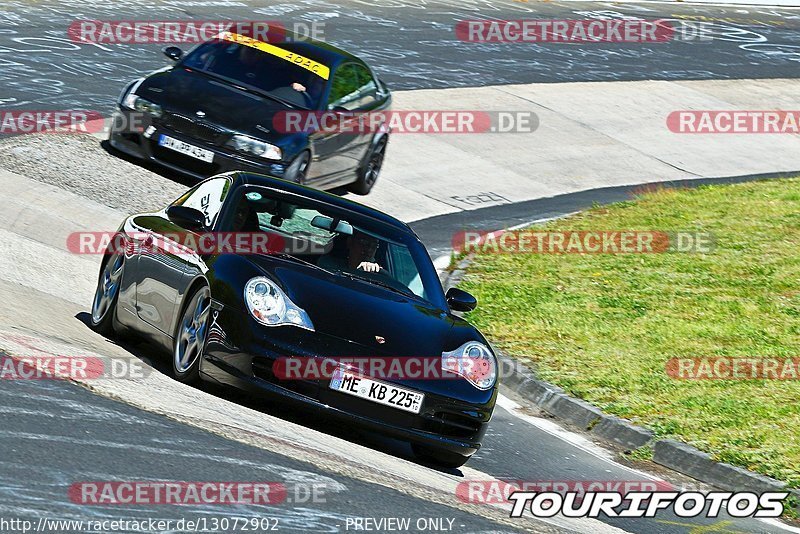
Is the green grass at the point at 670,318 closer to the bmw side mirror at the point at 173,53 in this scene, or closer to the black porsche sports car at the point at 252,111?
the black porsche sports car at the point at 252,111

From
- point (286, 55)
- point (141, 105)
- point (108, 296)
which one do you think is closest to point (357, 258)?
point (108, 296)

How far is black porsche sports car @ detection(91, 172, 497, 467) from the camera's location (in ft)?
25.7

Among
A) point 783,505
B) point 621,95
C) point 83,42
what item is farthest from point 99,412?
point 621,95

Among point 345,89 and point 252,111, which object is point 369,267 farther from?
point 345,89

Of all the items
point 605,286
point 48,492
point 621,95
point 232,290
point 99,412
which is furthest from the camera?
point 621,95

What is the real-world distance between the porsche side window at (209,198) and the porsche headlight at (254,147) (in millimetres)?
4551

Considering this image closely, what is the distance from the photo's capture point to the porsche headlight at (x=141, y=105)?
1458 centimetres

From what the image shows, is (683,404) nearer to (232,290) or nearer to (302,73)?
(232,290)

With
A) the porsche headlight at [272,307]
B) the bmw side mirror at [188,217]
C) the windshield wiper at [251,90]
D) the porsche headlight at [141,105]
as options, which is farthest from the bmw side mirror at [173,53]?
the porsche headlight at [272,307]

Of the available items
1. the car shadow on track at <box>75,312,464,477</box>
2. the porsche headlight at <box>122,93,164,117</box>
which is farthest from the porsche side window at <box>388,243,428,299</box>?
the porsche headlight at <box>122,93,164,117</box>

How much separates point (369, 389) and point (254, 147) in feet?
23.3

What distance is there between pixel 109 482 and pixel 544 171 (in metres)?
14.9

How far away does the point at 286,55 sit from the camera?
51.8 feet

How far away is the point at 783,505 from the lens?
8711mm
